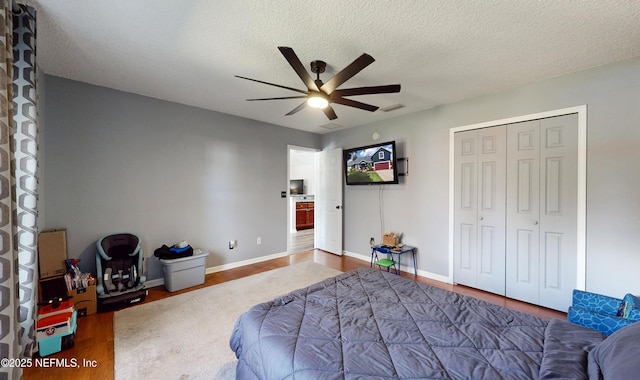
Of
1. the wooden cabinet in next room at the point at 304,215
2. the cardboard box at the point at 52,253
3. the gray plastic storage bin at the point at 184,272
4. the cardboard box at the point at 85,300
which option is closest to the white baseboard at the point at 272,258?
the gray plastic storage bin at the point at 184,272

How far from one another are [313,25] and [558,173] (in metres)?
2.95

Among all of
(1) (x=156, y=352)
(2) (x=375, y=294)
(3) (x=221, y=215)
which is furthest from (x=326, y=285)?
(3) (x=221, y=215)

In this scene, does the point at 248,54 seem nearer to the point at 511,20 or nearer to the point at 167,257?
the point at 511,20

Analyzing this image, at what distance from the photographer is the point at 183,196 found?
365 centimetres

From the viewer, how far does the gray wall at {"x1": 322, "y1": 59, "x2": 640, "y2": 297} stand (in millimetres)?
2348

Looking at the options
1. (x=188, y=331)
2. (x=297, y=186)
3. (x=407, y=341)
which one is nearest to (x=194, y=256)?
(x=188, y=331)

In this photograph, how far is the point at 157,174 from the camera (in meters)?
3.43

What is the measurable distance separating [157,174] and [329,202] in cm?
304

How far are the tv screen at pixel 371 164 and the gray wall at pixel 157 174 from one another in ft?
4.21

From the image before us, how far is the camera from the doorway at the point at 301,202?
17.4 ft

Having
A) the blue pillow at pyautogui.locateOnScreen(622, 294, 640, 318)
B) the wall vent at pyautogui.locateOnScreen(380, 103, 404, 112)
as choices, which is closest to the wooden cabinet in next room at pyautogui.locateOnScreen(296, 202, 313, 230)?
the wall vent at pyautogui.locateOnScreen(380, 103, 404, 112)

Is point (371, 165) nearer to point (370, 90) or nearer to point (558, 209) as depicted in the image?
point (370, 90)

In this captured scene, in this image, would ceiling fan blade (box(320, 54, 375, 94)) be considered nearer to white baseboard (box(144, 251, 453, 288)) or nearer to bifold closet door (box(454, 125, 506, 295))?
bifold closet door (box(454, 125, 506, 295))

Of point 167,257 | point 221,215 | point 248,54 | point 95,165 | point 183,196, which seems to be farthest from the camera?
point 221,215
